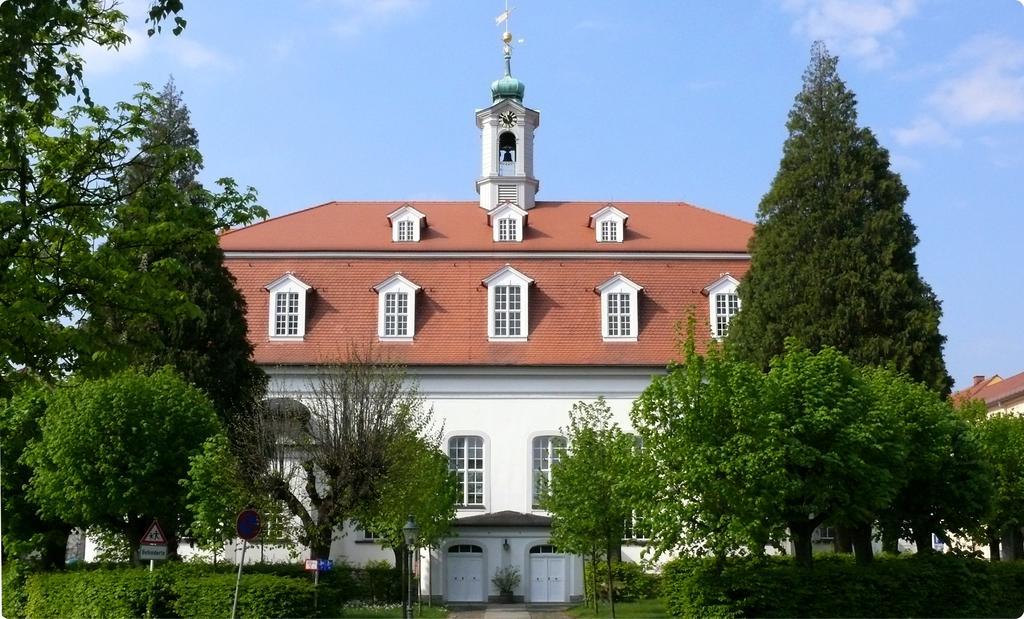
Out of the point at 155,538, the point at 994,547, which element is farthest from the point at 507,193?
the point at 155,538

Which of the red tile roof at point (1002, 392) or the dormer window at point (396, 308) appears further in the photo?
the red tile roof at point (1002, 392)

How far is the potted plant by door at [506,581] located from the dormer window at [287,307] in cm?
944

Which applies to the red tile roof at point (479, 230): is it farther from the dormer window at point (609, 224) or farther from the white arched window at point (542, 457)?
the white arched window at point (542, 457)

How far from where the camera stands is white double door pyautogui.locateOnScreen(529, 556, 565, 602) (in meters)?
36.0

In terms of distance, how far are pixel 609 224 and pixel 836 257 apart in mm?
9197

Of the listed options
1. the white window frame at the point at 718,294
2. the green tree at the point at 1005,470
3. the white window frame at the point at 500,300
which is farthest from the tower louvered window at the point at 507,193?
the green tree at the point at 1005,470

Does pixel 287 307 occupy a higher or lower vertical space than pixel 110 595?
higher

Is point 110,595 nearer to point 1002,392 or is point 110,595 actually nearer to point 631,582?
point 631,582

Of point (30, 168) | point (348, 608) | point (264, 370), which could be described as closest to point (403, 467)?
point (348, 608)

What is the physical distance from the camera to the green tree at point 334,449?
2534cm

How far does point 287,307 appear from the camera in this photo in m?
37.6

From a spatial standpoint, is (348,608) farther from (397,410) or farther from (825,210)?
(825,210)

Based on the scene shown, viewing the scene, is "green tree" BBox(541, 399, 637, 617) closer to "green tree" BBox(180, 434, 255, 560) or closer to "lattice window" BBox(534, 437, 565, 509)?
"lattice window" BBox(534, 437, 565, 509)

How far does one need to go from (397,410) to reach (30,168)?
15.0 meters
